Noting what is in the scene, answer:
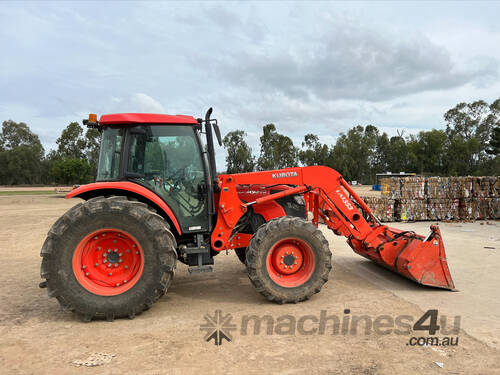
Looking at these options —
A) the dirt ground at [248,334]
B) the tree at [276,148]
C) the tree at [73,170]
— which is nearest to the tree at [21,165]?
the tree at [73,170]

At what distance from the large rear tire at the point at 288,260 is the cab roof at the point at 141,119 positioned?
1912 mm

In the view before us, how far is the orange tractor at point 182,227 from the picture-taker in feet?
14.7

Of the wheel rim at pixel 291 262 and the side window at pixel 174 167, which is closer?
the side window at pixel 174 167

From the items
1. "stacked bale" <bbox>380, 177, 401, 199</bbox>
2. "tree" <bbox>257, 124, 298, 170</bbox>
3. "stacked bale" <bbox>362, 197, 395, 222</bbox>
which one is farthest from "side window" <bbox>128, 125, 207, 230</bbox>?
"tree" <bbox>257, 124, 298, 170</bbox>

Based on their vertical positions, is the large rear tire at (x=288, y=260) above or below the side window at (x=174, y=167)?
A: below

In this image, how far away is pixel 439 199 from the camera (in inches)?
573

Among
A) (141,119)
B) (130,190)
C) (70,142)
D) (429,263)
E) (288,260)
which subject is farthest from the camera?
(70,142)

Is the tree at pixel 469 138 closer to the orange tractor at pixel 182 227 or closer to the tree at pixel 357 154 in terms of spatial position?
the tree at pixel 357 154

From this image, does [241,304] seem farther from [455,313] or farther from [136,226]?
[455,313]

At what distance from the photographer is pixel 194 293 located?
5.63m

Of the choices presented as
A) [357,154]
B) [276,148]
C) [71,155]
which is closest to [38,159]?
[71,155]

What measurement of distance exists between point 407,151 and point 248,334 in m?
75.0

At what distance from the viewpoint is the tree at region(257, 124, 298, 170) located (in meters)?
68.1

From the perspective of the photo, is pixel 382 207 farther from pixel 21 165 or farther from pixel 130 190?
pixel 21 165
